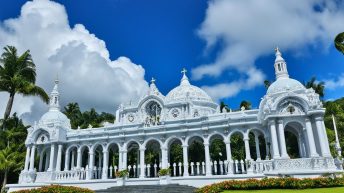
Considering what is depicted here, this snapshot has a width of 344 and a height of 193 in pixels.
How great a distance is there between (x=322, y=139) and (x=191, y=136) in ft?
31.8

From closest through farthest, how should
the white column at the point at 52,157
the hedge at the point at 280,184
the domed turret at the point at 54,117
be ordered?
the hedge at the point at 280,184
the white column at the point at 52,157
the domed turret at the point at 54,117

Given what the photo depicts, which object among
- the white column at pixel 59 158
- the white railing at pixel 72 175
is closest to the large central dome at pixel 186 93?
the white railing at pixel 72 175

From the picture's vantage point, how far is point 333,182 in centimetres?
1481

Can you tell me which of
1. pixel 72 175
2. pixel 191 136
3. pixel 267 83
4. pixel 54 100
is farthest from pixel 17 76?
pixel 267 83

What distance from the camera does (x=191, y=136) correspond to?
23938 mm

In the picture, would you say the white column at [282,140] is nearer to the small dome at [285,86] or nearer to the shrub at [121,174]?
the small dome at [285,86]

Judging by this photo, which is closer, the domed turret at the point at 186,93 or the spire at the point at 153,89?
the spire at the point at 153,89

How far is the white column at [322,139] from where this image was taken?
58.3 ft

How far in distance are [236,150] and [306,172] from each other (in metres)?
16.0

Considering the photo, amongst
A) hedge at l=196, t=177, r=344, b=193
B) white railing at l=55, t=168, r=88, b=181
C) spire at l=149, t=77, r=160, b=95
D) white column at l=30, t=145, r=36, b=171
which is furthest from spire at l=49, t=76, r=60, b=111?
hedge at l=196, t=177, r=344, b=193

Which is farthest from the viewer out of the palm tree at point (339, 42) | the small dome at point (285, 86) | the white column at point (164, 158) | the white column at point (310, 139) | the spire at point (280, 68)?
the white column at point (164, 158)

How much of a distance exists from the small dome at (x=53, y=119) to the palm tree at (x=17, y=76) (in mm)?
3734

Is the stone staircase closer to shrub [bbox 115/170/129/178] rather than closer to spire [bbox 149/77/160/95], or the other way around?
shrub [bbox 115/170/129/178]

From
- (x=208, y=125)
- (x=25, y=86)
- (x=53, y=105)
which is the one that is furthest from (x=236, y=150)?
(x=25, y=86)
